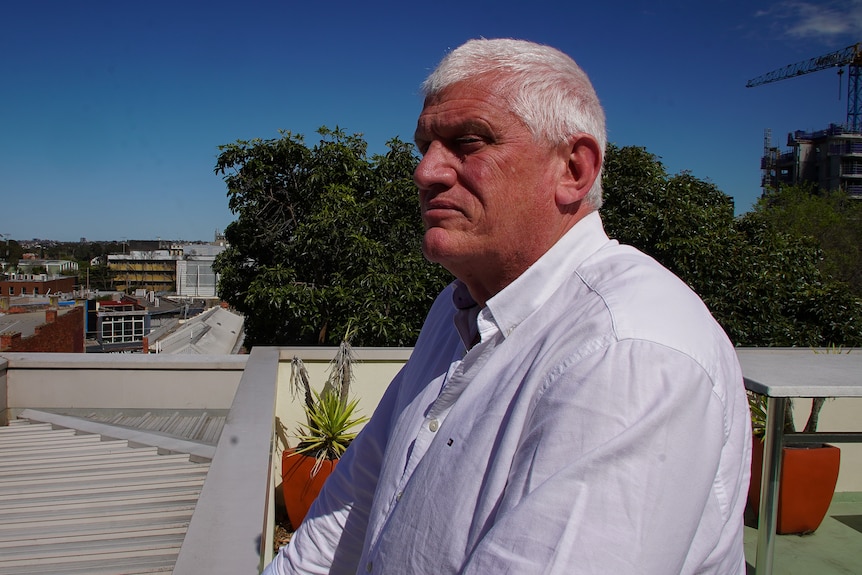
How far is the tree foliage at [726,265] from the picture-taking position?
7.94 m

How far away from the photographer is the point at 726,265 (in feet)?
26.2

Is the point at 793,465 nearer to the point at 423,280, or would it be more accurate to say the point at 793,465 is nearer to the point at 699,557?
the point at 699,557

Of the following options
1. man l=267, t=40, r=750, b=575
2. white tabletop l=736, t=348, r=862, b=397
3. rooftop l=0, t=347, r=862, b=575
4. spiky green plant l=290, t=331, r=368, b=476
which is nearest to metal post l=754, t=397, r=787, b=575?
white tabletop l=736, t=348, r=862, b=397

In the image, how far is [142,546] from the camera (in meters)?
3.05

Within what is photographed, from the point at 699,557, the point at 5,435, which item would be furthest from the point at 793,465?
the point at 5,435

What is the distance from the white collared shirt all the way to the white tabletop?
4.08 ft

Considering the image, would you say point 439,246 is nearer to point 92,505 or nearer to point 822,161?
point 92,505

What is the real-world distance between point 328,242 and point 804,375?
6.53 m

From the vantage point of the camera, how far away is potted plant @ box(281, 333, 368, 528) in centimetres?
453

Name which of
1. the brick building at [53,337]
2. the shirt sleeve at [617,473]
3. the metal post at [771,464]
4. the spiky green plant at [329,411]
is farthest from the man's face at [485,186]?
the brick building at [53,337]

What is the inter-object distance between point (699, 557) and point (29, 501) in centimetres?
405

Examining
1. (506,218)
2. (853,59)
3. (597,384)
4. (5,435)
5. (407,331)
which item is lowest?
(5,435)

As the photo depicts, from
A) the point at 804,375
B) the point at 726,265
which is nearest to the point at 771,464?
the point at 804,375

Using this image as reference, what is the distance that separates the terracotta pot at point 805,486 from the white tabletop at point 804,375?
3.54ft
